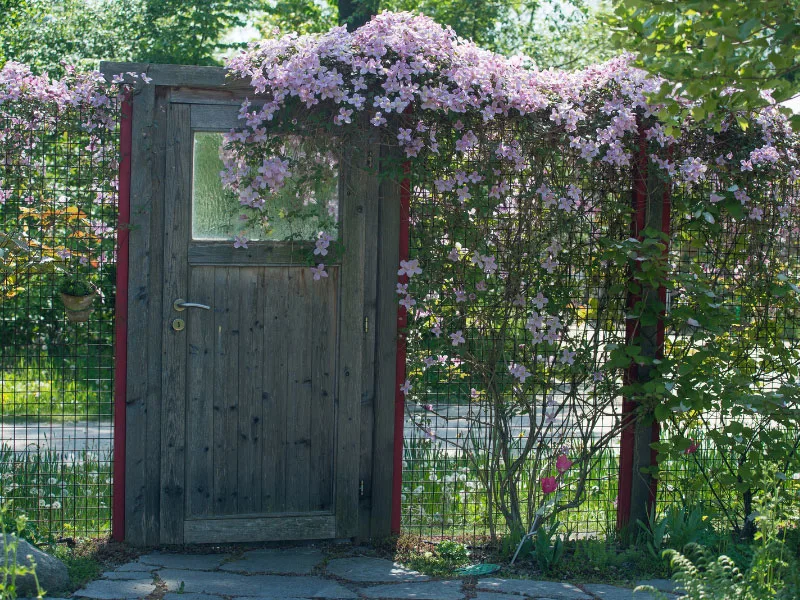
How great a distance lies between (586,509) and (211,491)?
2032 mm

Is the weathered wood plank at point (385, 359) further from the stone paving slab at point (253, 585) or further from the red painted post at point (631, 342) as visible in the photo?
the red painted post at point (631, 342)

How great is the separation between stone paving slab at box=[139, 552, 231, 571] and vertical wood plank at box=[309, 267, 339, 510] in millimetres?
544

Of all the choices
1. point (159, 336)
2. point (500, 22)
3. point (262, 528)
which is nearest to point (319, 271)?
point (159, 336)

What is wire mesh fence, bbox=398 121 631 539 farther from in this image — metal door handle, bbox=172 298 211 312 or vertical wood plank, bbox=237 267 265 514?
metal door handle, bbox=172 298 211 312

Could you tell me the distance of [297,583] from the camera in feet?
13.3

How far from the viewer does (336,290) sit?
14.9 feet

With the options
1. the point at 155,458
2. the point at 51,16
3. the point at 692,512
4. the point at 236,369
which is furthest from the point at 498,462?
the point at 51,16

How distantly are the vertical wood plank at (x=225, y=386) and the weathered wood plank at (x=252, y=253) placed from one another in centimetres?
6

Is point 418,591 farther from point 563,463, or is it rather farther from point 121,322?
point 121,322

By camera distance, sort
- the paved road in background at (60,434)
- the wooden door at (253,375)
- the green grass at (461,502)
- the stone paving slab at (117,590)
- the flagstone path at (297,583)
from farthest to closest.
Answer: the paved road in background at (60,434), the green grass at (461,502), the wooden door at (253,375), the flagstone path at (297,583), the stone paving slab at (117,590)

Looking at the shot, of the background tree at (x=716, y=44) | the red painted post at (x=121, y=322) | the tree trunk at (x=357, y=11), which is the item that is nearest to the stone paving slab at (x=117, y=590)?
the red painted post at (x=121, y=322)

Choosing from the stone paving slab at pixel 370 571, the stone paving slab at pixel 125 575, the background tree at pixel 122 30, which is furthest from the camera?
the background tree at pixel 122 30

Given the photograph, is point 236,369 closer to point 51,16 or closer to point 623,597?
point 623,597

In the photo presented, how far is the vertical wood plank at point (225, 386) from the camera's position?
176 inches
